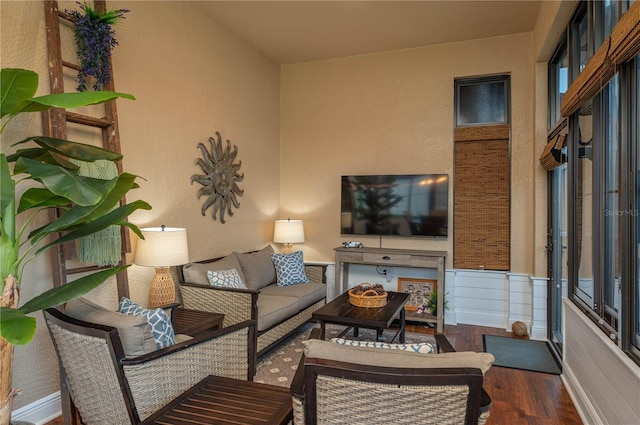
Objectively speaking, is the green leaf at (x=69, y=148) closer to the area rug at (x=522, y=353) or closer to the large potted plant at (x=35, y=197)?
the large potted plant at (x=35, y=197)

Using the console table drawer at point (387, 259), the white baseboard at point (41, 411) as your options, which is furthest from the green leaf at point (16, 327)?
the console table drawer at point (387, 259)

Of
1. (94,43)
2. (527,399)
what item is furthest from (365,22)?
(527,399)

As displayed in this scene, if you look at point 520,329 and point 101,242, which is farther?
point 520,329

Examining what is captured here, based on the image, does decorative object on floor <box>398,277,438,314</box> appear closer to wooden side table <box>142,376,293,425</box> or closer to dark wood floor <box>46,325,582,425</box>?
dark wood floor <box>46,325,582,425</box>

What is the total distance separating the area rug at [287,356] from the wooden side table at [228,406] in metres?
1.24

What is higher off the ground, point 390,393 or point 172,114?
point 172,114

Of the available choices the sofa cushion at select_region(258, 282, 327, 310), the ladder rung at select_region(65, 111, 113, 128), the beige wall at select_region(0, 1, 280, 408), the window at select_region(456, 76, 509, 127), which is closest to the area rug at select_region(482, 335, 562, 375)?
the sofa cushion at select_region(258, 282, 327, 310)

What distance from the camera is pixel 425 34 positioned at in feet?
15.2

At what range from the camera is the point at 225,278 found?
11.9 ft

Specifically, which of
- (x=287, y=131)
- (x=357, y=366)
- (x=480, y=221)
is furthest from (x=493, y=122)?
(x=357, y=366)

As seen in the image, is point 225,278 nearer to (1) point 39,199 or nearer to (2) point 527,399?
(1) point 39,199

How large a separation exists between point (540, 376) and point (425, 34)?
379cm

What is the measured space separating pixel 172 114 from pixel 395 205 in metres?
2.82

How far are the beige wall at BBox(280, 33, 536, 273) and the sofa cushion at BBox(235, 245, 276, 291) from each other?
1.05 meters
